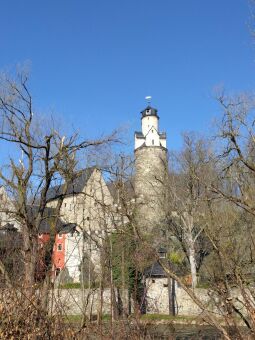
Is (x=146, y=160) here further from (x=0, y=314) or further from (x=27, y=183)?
(x=0, y=314)

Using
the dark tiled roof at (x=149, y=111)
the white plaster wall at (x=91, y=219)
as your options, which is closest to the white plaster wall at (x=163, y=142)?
the dark tiled roof at (x=149, y=111)

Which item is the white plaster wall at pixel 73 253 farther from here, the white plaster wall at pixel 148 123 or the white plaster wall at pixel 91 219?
the white plaster wall at pixel 148 123

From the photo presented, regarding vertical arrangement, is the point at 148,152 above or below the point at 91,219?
above

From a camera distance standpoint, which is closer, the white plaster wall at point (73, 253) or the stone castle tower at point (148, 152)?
the white plaster wall at point (73, 253)

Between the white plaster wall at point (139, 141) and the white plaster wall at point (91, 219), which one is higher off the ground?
the white plaster wall at point (139, 141)

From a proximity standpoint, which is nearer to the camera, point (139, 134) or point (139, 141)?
point (139, 141)

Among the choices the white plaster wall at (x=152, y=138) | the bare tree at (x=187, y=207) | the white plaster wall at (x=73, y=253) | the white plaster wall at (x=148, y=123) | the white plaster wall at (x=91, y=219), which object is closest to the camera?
the white plaster wall at (x=73, y=253)

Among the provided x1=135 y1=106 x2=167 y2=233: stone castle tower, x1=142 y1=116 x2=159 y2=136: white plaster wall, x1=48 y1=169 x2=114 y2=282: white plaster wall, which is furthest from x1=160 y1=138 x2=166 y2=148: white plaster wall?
x1=48 y1=169 x2=114 y2=282: white plaster wall

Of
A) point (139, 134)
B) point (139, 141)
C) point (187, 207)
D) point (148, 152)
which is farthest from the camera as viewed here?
point (139, 134)

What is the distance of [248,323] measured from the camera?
3018 mm

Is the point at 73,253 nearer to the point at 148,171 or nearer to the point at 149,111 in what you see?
the point at 148,171

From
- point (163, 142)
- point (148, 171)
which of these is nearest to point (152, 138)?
point (163, 142)

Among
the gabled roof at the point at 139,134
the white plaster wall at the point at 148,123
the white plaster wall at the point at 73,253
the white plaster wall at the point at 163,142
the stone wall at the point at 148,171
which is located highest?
the white plaster wall at the point at 148,123

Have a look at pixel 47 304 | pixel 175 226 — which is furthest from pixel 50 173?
pixel 175 226
